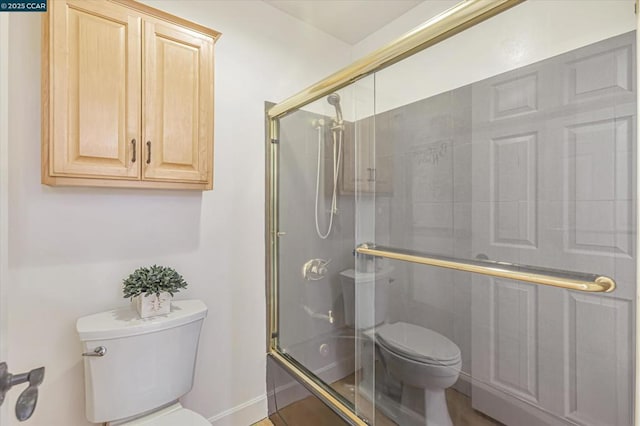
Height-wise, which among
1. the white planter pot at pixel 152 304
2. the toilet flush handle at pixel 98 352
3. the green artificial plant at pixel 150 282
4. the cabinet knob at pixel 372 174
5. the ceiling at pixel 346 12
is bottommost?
the toilet flush handle at pixel 98 352

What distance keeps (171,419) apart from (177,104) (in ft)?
4.36

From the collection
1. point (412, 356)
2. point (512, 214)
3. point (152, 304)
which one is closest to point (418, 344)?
point (412, 356)

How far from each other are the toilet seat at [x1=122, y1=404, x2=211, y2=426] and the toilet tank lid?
35cm

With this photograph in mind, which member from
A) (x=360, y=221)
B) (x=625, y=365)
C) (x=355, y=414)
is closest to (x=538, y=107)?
(x=360, y=221)

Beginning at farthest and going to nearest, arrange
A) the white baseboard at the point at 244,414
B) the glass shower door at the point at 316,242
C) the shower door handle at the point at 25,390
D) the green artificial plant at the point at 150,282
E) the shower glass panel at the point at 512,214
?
the glass shower door at the point at 316,242
the white baseboard at the point at 244,414
the green artificial plant at the point at 150,282
the shower glass panel at the point at 512,214
the shower door handle at the point at 25,390

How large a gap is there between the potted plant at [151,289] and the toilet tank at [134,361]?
0.13 ft

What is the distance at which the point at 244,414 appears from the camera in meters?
1.78

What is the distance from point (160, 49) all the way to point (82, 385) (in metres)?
1.48

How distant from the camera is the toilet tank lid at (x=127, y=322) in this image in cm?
115

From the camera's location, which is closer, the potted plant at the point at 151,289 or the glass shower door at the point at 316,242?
the potted plant at the point at 151,289

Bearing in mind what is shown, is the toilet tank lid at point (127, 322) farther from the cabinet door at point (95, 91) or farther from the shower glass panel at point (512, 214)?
the shower glass panel at point (512, 214)

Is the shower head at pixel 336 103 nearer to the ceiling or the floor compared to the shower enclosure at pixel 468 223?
nearer to the ceiling

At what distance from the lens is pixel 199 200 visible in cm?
162

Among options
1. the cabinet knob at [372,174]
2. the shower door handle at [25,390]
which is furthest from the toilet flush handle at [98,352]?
the cabinet knob at [372,174]
